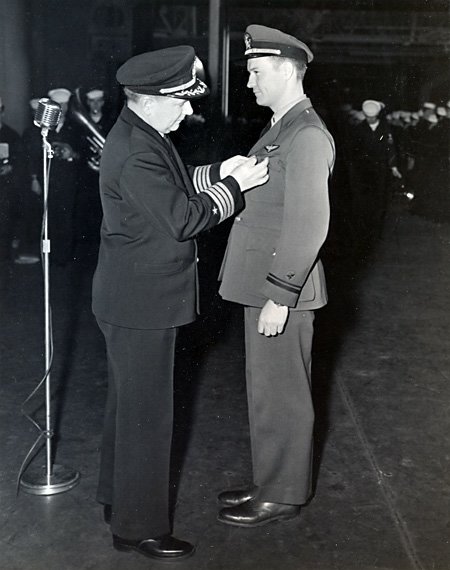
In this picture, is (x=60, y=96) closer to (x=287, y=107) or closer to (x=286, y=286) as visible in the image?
(x=287, y=107)

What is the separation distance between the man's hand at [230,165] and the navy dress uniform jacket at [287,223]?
0.10 metres

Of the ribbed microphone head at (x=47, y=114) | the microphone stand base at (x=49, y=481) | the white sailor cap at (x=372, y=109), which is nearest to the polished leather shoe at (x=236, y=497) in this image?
the microphone stand base at (x=49, y=481)

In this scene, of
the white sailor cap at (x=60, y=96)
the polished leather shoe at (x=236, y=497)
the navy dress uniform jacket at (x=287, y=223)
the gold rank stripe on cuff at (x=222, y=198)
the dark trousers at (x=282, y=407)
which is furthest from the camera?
the white sailor cap at (x=60, y=96)

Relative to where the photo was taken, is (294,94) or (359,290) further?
(359,290)

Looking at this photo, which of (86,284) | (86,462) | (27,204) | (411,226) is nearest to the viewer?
(86,462)

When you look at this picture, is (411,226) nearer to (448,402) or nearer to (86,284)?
(86,284)

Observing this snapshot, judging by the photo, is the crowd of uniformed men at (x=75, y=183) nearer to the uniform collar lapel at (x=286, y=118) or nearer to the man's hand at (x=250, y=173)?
the uniform collar lapel at (x=286, y=118)

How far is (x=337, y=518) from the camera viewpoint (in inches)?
125

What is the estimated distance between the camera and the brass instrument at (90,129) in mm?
8602

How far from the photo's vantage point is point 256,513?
10.2 feet

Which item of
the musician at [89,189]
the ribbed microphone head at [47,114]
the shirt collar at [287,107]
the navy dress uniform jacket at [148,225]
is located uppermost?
the shirt collar at [287,107]

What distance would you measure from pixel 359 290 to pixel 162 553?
4.67m

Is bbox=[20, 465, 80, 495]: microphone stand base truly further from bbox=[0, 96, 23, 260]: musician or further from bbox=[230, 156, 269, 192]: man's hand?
bbox=[0, 96, 23, 260]: musician


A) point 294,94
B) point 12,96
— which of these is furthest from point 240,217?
point 12,96
